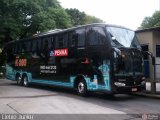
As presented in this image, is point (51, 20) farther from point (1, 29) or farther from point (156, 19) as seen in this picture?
point (156, 19)

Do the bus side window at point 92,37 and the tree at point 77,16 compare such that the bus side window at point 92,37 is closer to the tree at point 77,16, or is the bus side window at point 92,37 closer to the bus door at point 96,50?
the bus door at point 96,50

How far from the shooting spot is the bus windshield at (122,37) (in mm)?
13722

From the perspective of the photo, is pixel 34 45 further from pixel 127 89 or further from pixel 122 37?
pixel 127 89

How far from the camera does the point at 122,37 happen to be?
14305 mm

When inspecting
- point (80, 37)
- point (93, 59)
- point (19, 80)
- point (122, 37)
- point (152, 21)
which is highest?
point (152, 21)

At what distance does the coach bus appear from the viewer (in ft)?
43.8

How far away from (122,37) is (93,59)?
173cm

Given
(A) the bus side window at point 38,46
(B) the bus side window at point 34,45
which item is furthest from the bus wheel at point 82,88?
(B) the bus side window at point 34,45

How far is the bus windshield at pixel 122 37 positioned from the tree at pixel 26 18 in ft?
48.8

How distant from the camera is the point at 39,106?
38.1 ft

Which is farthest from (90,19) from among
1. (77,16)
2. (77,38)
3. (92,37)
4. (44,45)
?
(92,37)

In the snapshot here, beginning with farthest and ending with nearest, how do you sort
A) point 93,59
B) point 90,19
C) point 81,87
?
1. point 90,19
2. point 81,87
3. point 93,59

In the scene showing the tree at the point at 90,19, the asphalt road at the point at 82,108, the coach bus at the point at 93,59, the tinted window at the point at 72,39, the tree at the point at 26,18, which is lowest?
the asphalt road at the point at 82,108

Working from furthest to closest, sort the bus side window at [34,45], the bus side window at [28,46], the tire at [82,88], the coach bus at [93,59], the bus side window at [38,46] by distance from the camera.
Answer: the bus side window at [28,46]
the bus side window at [34,45]
the bus side window at [38,46]
the tire at [82,88]
the coach bus at [93,59]
